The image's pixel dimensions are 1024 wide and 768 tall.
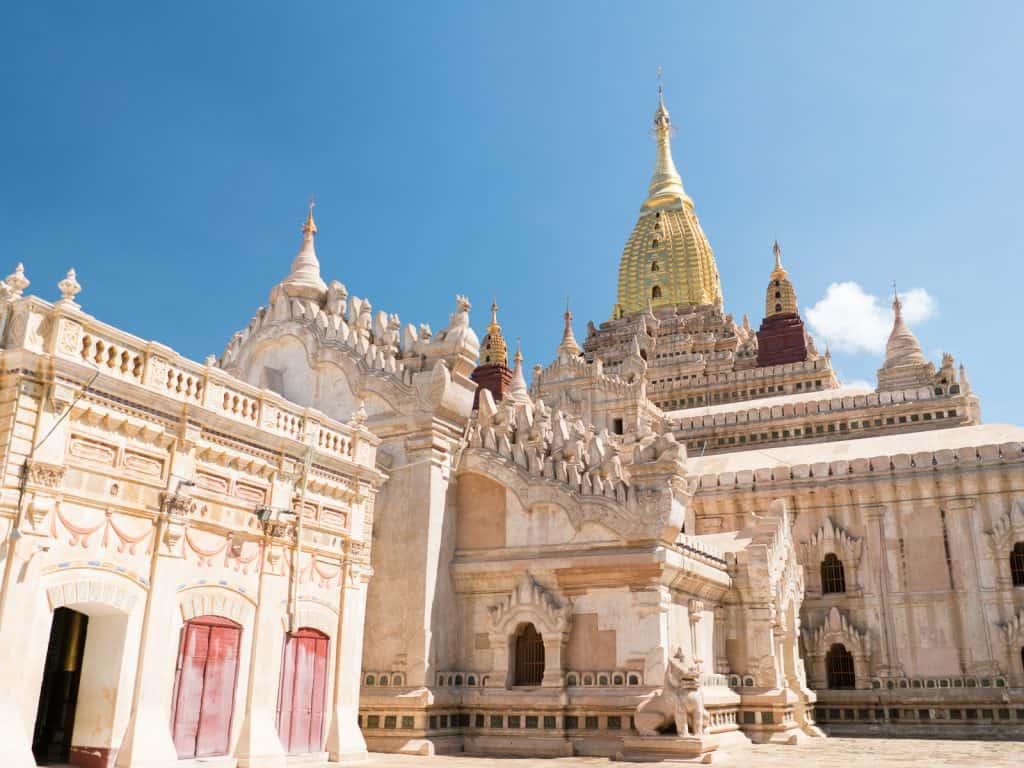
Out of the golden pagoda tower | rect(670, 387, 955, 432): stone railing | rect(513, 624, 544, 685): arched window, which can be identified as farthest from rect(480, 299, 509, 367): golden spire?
rect(513, 624, 544, 685): arched window

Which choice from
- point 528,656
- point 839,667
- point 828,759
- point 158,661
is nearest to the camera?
point 158,661

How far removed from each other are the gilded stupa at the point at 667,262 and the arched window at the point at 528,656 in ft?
172

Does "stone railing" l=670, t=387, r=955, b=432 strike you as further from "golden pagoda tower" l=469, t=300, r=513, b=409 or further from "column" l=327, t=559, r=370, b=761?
"column" l=327, t=559, r=370, b=761

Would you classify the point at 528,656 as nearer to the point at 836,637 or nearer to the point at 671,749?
the point at 671,749

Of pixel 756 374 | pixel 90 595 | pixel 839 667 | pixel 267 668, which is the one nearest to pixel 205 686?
pixel 267 668

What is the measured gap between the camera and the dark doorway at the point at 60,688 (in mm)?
16844

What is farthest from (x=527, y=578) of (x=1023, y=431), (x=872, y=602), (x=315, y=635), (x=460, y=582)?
(x=1023, y=431)

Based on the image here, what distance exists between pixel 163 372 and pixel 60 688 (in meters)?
6.19

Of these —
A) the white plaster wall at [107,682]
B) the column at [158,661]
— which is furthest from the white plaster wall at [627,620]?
the white plaster wall at [107,682]

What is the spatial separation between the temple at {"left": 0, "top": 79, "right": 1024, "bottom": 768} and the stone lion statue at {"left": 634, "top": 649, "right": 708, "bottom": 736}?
2.0 inches

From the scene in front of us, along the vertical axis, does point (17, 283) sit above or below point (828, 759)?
above

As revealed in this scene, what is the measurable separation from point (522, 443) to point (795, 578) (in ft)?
37.1

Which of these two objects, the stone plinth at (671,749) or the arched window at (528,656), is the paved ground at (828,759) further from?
the arched window at (528,656)

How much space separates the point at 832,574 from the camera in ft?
117
